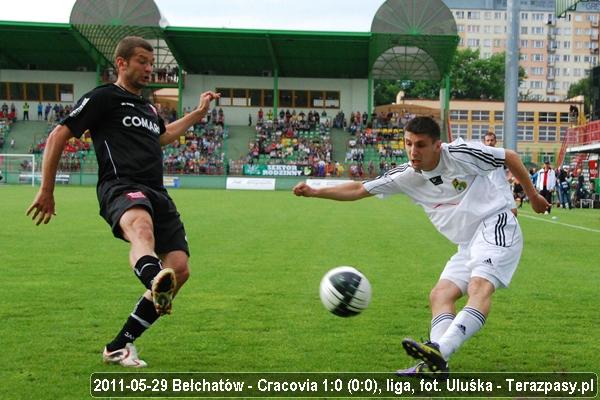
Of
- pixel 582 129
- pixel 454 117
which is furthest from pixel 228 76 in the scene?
pixel 454 117

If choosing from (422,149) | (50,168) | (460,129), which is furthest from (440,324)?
(460,129)

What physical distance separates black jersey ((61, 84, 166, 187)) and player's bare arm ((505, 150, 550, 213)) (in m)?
2.50

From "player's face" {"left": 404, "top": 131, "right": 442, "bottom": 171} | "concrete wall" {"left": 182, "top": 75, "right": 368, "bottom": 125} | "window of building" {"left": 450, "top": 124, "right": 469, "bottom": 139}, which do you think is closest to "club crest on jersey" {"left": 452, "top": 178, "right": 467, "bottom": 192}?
"player's face" {"left": 404, "top": 131, "right": 442, "bottom": 171}

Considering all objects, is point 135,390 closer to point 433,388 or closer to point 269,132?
point 433,388

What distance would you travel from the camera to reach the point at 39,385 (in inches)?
188

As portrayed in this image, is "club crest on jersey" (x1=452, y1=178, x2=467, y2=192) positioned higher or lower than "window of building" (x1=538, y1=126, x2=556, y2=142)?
lower

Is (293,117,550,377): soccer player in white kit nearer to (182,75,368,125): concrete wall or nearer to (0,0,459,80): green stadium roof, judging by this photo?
(0,0,459,80): green stadium roof

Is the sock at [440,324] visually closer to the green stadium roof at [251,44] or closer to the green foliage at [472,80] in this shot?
the green stadium roof at [251,44]

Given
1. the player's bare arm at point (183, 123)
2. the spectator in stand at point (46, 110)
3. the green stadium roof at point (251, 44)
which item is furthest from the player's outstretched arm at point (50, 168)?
the spectator in stand at point (46, 110)

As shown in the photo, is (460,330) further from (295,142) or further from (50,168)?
(295,142)

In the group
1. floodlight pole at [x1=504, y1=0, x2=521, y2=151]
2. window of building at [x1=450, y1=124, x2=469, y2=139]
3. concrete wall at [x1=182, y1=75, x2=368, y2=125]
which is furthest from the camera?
window of building at [x1=450, y1=124, x2=469, y2=139]

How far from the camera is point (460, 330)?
484 cm

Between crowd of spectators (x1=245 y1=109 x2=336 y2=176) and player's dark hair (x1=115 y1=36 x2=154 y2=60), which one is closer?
player's dark hair (x1=115 y1=36 x2=154 y2=60)

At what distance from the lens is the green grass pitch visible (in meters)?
5.48
